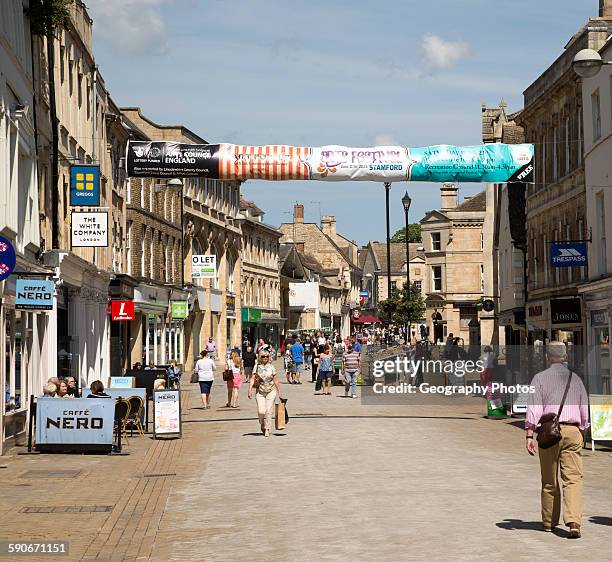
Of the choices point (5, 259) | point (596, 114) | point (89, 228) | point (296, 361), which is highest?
point (596, 114)

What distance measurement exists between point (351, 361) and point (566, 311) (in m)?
8.22

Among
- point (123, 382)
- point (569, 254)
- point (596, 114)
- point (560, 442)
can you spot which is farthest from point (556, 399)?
point (596, 114)

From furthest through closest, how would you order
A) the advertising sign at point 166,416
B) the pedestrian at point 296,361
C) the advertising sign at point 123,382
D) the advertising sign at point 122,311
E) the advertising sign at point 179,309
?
the advertising sign at point 179,309 < the pedestrian at point 296,361 < the advertising sign at point 122,311 < the advertising sign at point 123,382 < the advertising sign at point 166,416

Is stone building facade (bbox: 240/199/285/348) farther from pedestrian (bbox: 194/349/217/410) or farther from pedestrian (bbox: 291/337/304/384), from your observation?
pedestrian (bbox: 194/349/217/410)

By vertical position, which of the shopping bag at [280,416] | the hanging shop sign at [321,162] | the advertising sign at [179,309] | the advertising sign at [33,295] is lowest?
the shopping bag at [280,416]

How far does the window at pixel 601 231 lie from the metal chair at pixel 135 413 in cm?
1249

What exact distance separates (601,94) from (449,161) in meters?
6.58

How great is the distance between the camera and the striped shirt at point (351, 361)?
37344mm

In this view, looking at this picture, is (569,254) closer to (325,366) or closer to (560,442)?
(325,366)

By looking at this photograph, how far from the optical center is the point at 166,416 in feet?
76.8

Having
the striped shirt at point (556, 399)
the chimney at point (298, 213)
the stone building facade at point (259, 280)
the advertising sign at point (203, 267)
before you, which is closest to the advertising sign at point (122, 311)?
the advertising sign at point (203, 267)

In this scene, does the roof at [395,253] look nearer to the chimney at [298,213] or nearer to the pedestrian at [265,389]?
the chimney at [298,213]

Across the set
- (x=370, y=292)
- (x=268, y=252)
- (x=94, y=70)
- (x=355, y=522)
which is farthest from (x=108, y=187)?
(x=370, y=292)

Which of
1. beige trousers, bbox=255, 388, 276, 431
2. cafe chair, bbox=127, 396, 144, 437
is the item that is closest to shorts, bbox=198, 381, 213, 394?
cafe chair, bbox=127, 396, 144, 437
